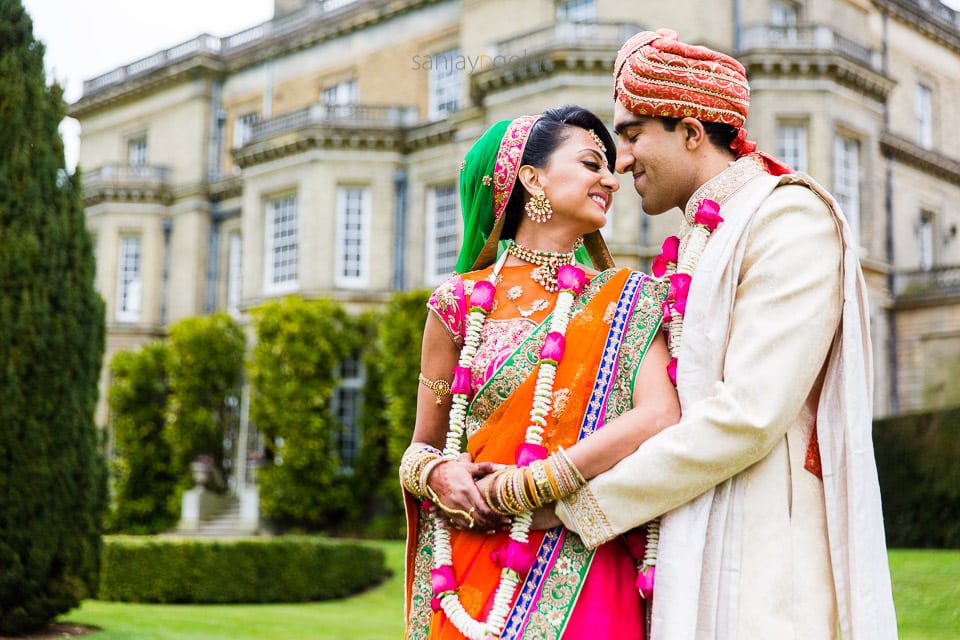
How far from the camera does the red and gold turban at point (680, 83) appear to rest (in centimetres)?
280

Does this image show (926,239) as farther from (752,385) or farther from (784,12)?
(752,385)

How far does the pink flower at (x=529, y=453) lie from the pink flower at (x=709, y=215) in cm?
69

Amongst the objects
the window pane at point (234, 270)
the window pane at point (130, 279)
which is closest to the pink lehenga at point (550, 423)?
the window pane at point (234, 270)

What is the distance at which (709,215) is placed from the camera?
9.13 ft

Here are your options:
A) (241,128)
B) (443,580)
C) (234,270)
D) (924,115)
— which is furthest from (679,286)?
(241,128)

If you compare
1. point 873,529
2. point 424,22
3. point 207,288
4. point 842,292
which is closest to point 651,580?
point 873,529

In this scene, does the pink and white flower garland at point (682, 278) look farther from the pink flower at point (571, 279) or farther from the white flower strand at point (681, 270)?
the pink flower at point (571, 279)

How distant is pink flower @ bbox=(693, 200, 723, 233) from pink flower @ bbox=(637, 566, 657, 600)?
2.80 ft

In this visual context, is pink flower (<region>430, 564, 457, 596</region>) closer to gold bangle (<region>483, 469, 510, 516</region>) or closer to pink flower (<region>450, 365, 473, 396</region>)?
gold bangle (<region>483, 469, 510, 516</region>)

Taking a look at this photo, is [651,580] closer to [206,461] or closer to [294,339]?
[294,339]

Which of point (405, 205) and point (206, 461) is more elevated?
point (405, 205)

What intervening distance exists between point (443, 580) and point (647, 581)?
509mm

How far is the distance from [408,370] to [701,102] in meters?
19.1

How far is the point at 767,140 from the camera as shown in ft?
68.1
